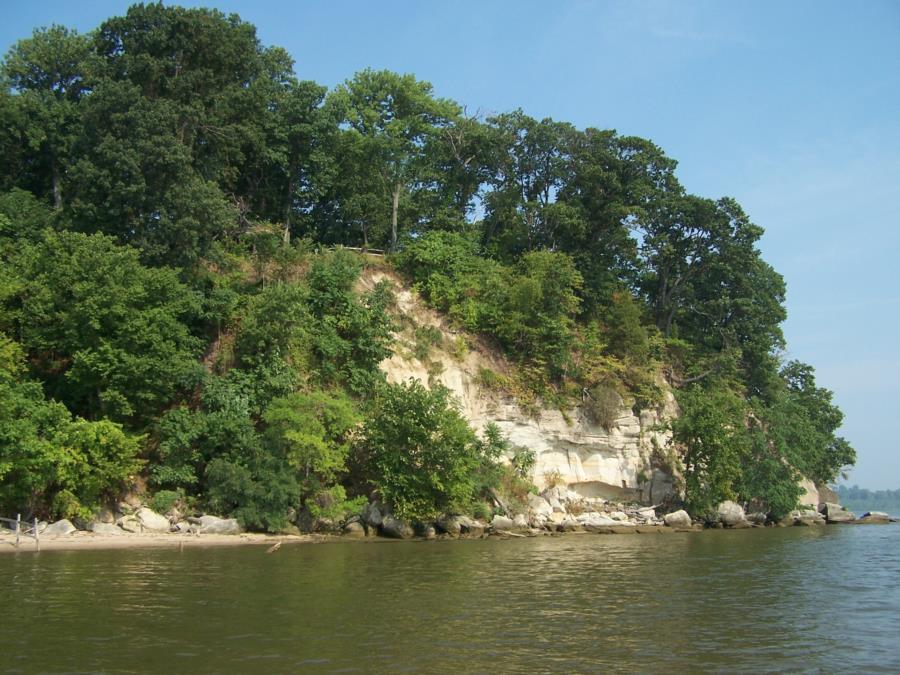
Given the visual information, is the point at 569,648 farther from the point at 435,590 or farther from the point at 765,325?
the point at 765,325

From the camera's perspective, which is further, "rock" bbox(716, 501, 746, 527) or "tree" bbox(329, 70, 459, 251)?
"tree" bbox(329, 70, 459, 251)

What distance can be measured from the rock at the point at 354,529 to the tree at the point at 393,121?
18744mm

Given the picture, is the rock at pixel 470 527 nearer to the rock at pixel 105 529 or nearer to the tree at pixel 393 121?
the rock at pixel 105 529

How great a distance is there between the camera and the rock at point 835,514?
46534 mm

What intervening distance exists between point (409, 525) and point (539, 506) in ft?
26.7

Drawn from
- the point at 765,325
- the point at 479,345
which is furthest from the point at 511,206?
the point at 765,325

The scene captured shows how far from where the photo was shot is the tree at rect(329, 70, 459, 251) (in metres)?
43.5

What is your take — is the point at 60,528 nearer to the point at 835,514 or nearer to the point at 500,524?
the point at 500,524

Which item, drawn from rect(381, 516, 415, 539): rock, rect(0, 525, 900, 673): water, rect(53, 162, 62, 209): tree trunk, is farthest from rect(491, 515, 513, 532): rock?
rect(53, 162, 62, 209): tree trunk

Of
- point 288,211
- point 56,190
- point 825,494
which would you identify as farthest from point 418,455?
point 825,494

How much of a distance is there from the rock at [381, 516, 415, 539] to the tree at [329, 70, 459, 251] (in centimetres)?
1872

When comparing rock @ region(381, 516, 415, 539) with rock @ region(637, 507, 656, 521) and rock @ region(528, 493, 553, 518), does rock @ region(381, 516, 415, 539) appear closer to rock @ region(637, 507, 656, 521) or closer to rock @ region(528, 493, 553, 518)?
rock @ region(528, 493, 553, 518)

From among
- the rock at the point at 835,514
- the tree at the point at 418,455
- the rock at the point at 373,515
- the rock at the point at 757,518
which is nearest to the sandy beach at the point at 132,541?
the rock at the point at 373,515

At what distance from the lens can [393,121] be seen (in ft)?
148
